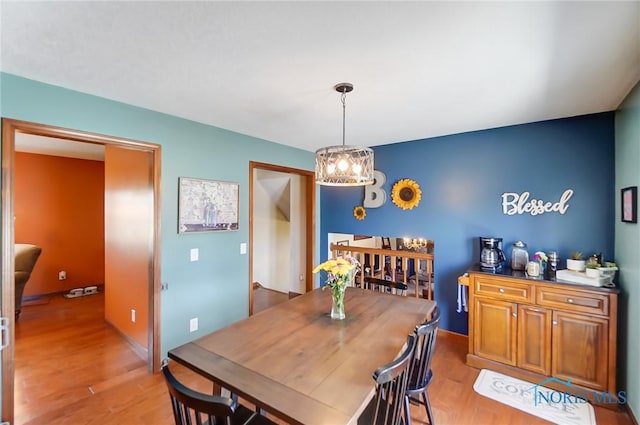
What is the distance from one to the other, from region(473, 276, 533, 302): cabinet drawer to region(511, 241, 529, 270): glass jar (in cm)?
36

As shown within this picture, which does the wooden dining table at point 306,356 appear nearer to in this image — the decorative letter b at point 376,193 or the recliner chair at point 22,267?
the decorative letter b at point 376,193

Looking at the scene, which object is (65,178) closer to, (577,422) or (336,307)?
(336,307)

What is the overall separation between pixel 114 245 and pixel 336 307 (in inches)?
123

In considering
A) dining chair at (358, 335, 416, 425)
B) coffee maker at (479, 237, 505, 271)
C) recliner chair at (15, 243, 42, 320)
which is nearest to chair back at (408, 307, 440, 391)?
dining chair at (358, 335, 416, 425)

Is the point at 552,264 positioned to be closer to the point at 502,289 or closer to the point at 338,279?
the point at 502,289

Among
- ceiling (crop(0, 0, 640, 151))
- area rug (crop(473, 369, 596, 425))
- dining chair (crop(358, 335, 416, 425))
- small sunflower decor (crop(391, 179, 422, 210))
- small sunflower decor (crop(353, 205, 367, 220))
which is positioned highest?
ceiling (crop(0, 0, 640, 151))

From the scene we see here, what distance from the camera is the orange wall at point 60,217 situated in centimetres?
461

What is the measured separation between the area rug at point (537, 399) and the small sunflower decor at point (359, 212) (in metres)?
2.27

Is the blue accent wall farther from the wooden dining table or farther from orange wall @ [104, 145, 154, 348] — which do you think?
orange wall @ [104, 145, 154, 348]

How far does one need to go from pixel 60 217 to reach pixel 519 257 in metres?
6.89

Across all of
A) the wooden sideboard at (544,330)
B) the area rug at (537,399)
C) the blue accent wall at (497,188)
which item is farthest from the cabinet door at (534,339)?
the blue accent wall at (497,188)

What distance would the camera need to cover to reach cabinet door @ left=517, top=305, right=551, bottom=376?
7.85 ft

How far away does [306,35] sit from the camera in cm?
145

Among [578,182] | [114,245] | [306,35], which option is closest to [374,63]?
[306,35]
